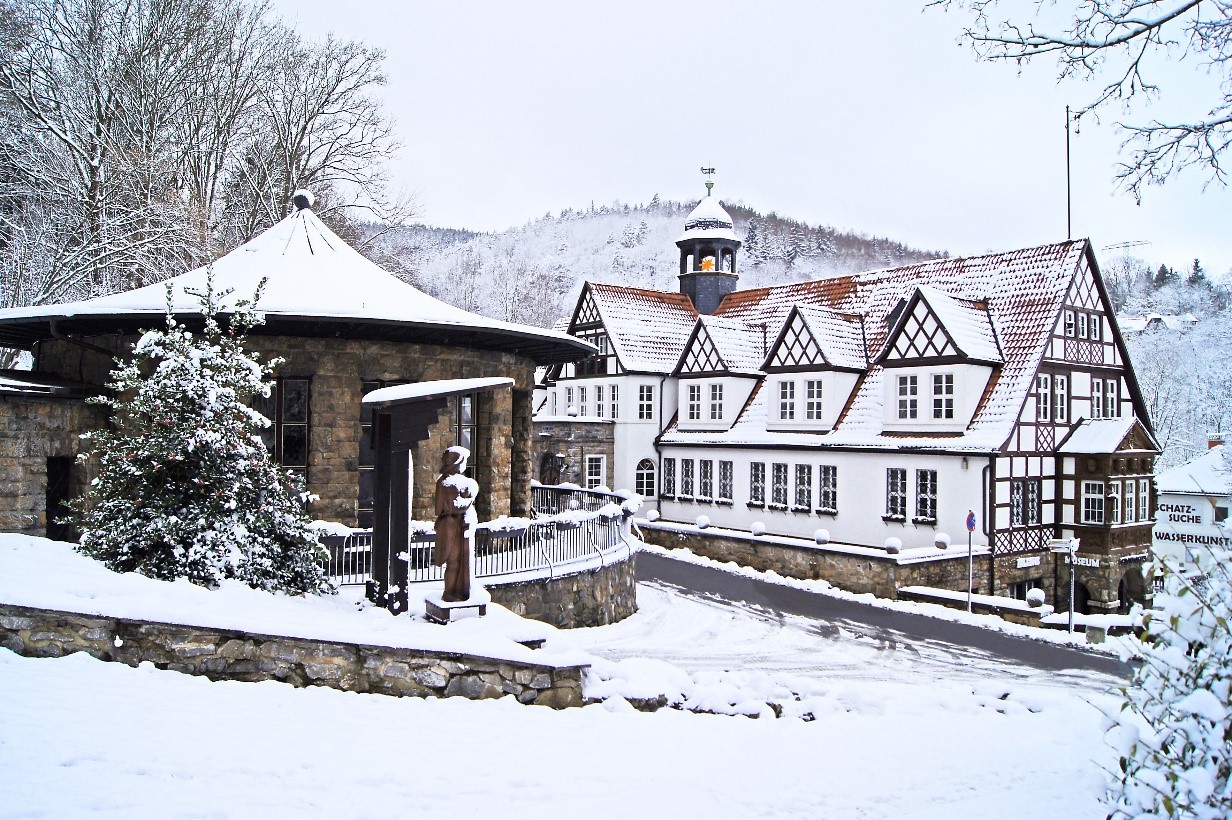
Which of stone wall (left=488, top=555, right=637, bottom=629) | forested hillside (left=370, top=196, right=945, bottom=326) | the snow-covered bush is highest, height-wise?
forested hillside (left=370, top=196, right=945, bottom=326)

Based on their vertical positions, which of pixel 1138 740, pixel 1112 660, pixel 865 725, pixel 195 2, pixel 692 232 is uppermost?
pixel 195 2

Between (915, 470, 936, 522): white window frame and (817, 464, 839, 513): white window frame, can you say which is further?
(817, 464, 839, 513): white window frame

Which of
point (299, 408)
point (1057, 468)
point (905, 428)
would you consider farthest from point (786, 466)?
point (299, 408)

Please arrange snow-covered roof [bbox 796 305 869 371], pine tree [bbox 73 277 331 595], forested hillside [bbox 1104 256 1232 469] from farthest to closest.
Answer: forested hillside [bbox 1104 256 1232 469] < snow-covered roof [bbox 796 305 869 371] < pine tree [bbox 73 277 331 595]

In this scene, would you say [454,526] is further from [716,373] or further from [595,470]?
[595,470]

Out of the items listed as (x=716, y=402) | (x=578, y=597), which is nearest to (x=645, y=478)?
(x=716, y=402)

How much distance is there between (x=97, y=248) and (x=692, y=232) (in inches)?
947

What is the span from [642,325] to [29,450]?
2369 cm

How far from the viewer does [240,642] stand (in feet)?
25.4

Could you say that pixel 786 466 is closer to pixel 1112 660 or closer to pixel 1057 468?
pixel 1057 468

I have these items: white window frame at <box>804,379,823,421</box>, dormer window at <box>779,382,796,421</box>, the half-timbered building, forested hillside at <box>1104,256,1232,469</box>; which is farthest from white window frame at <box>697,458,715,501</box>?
forested hillside at <box>1104,256,1232,469</box>

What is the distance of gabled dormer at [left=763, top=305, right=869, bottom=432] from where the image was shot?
27.5 meters

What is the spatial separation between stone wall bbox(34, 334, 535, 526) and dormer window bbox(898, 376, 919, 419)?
1318 cm

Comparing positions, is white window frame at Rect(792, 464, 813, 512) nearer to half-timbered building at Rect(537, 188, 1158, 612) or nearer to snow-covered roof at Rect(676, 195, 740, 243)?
half-timbered building at Rect(537, 188, 1158, 612)
